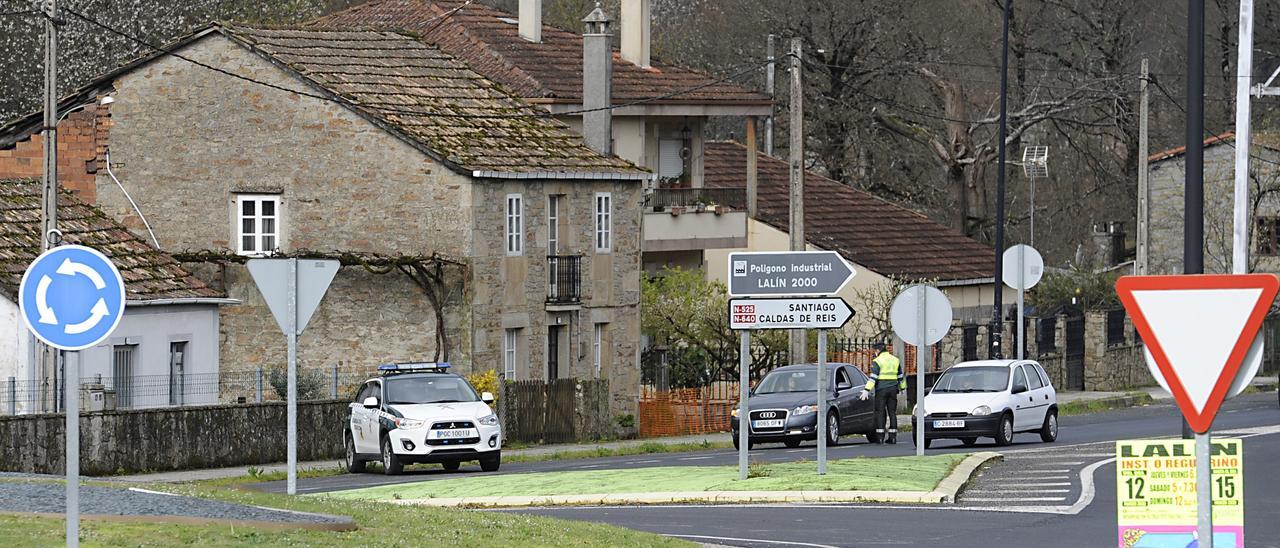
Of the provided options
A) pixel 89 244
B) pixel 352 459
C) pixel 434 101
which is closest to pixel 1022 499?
pixel 352 459

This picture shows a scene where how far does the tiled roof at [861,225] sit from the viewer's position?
181 ft

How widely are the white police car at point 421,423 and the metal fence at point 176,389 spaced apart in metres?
4.29

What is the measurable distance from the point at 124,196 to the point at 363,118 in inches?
206

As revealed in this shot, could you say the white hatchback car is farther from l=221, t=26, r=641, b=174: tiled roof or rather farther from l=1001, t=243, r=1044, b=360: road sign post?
l=221, t=26, r=641, b=174: tiled roof

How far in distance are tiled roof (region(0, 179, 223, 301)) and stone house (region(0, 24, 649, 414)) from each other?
149cm

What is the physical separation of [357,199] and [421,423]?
41.9 feet

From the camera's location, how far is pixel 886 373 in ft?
112

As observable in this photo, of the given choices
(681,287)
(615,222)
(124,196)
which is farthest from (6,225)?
(681,287)

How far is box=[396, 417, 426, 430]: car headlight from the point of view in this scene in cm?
2986

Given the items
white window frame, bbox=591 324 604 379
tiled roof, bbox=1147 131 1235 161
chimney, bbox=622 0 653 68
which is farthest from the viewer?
tiled roof, bbox=1147 131 1235 161

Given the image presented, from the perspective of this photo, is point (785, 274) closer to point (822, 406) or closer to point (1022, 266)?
point (822, 406)

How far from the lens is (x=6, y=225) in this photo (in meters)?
35.9

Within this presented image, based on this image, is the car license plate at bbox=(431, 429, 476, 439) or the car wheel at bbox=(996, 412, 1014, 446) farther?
the car wheel at bbox=(996, 412, 1014, 446)

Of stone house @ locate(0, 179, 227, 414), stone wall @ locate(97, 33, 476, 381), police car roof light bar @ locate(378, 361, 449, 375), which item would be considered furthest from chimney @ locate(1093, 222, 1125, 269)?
police car roof light bar @ locate(378, 361, 449, 375)
